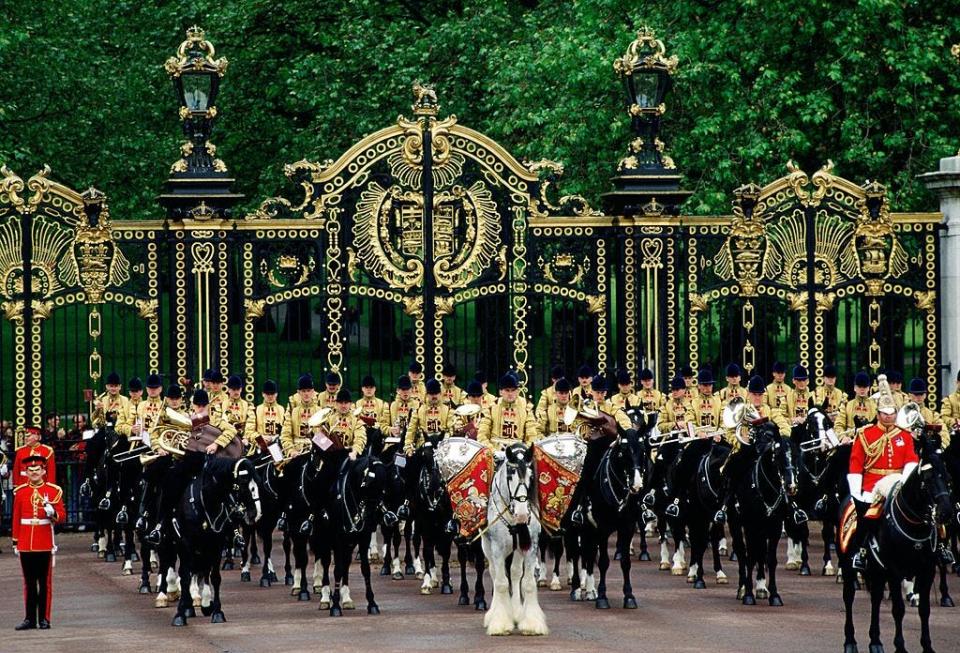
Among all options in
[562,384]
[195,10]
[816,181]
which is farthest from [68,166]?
[562,384]

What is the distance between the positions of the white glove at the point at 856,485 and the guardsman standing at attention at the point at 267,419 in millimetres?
7265

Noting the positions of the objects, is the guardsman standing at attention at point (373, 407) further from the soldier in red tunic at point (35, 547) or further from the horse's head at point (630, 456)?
the soldier in red tunic at point (35, 547)

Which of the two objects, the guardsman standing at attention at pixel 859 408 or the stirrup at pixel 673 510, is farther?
the guardsman standing at attention at pixel 859 408

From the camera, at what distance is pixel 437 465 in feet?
62.4

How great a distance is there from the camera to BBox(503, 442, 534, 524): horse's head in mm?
16891

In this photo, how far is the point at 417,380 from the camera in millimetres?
22906

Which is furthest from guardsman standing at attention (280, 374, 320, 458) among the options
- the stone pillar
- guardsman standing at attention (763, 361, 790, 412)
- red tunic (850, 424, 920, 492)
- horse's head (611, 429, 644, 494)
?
the stone pillar

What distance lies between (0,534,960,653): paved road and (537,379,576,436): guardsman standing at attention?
1.63m

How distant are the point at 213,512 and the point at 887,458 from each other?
19.4 feet

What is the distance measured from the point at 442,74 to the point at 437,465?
50.8 feet

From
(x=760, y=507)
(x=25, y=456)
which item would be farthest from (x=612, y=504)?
(x=25, y=456)

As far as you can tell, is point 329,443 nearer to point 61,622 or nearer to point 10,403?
point 61,622

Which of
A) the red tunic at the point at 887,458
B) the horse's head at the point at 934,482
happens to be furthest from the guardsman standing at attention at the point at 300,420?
the horse's head at the point at 934,482

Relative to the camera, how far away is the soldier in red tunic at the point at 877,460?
1633cm
